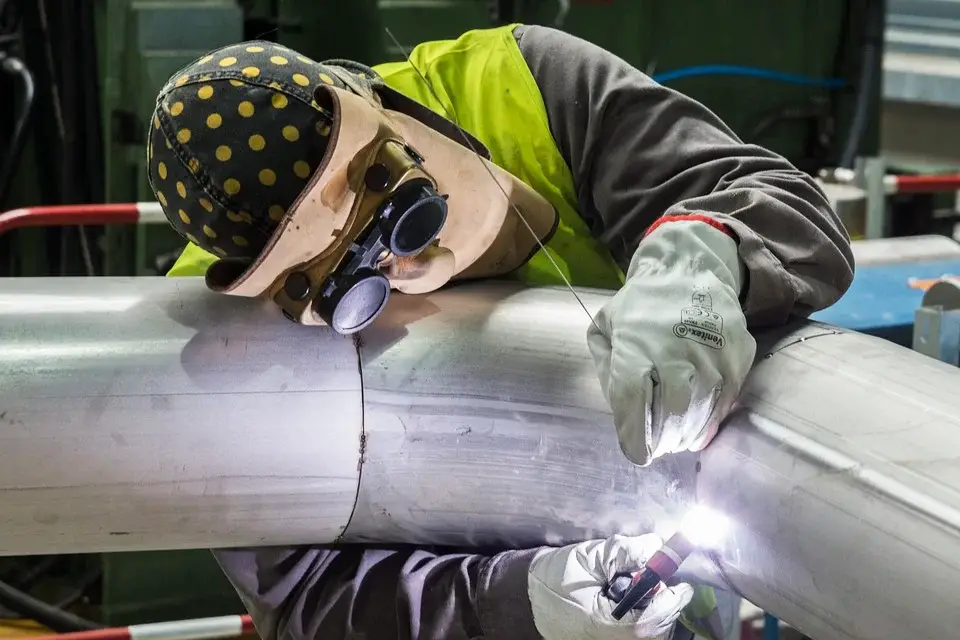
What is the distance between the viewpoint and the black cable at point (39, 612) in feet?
6.19

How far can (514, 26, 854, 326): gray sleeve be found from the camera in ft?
2.68

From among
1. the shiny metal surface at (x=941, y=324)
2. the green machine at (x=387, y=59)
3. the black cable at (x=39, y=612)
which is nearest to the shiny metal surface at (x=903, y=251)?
the shiny metal surface at (x=941, y=324)

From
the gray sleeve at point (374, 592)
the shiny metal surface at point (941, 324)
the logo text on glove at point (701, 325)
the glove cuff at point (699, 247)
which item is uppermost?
the glove cuff at point (699, 247)

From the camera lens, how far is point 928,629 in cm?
58

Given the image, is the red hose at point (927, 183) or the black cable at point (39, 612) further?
the red hose at point (927, 183)

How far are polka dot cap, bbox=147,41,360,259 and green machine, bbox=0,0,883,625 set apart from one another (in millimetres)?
761

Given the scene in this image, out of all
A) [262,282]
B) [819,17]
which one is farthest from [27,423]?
[819,17]

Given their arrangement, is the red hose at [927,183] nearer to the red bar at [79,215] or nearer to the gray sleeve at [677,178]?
the gray sleeve at [677,178]

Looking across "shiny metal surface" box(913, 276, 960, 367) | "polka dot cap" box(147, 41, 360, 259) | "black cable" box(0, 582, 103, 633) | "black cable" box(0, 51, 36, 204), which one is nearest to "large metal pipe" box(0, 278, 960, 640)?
"polka dot cap" box(147, 41, 360, 259)

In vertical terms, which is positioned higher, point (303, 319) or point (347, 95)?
point (347, 95)

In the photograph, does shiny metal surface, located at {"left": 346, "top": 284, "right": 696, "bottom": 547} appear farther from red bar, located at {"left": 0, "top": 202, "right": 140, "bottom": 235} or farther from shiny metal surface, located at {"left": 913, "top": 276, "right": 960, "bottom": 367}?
red bar, located at {"left": 0, "top": 202, "right": 140, "bottom": 235}

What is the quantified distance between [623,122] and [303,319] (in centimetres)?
37

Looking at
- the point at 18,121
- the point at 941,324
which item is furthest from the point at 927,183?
the point at 18,121

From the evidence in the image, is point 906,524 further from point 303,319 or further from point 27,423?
point 27,423
